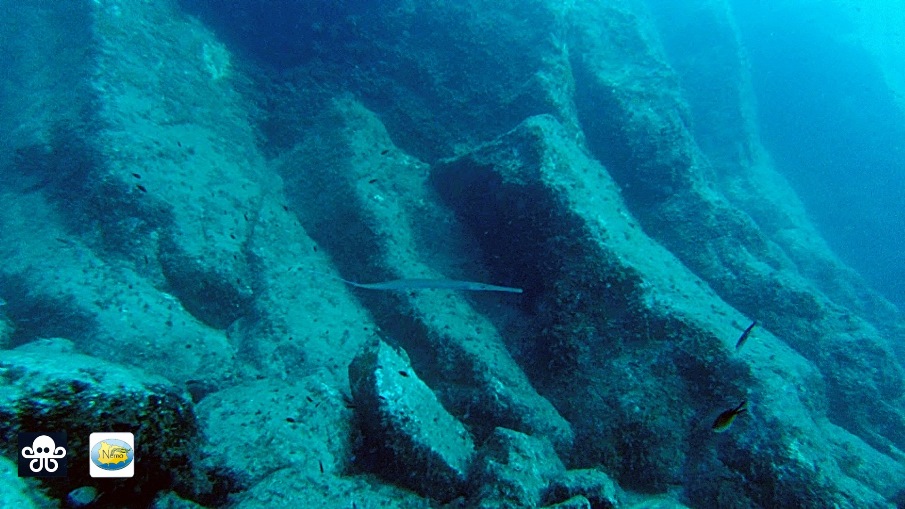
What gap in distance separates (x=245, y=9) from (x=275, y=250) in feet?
18.2

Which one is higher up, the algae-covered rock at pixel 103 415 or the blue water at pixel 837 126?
the blue water at pixel 837 126

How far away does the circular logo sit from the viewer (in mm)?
2477

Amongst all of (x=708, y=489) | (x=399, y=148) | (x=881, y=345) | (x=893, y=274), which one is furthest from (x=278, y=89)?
(x=893, y=274)

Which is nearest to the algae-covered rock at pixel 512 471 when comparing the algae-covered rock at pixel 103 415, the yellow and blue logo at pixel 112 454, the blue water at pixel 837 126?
the algae-covered rock at pixel 103 415

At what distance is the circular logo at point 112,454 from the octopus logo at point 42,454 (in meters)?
0.14

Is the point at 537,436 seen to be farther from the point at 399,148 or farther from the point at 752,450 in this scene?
the point at 399,148

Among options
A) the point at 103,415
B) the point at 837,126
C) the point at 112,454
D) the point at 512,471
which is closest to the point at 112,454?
the point at 112,454

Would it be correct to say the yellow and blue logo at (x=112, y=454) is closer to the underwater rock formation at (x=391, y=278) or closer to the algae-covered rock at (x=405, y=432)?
the underwater rock formation at (x=391, y=278)

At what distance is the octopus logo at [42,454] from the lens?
2.20 meters

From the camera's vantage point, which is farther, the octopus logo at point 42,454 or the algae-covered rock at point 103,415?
the algae-covered rock at point 103,415

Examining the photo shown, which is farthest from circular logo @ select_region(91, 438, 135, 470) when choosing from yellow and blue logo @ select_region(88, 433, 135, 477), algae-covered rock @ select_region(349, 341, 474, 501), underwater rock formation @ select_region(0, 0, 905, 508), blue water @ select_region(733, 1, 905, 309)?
blue water @ select_region(733, 1, 905, 309)

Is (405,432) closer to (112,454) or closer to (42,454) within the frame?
(112,454)

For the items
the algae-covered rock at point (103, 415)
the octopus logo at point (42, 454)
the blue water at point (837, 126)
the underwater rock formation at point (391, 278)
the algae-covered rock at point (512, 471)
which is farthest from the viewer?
the blue water at point (837, 126)

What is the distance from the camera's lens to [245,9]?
8617 mm
